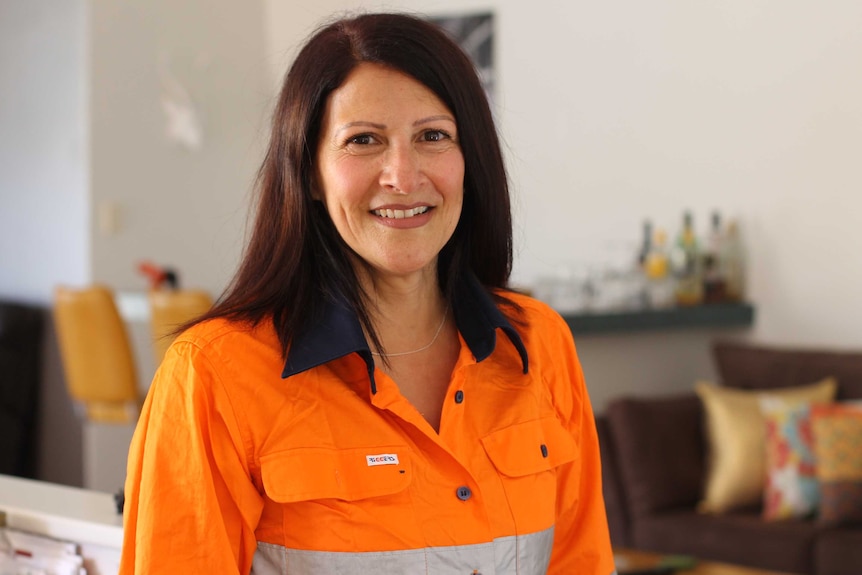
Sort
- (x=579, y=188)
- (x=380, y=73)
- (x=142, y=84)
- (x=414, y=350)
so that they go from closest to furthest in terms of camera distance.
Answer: (x=380, y=73) < (x=414, y=350) < (x=579, y=188) < (x=142, y=84)

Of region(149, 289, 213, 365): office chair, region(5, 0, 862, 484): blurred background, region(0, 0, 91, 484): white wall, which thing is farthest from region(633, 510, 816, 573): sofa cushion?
region(0, 0, 91, 484): white wall

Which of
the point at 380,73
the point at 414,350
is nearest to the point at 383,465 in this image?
the point at 414,350

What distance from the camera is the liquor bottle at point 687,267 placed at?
164 inches

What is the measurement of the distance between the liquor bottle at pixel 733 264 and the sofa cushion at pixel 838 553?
4.20 ft

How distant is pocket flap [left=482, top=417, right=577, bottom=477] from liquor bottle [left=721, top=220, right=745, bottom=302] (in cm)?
300

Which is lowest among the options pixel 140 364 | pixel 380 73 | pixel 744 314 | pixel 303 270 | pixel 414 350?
pixel 140 364

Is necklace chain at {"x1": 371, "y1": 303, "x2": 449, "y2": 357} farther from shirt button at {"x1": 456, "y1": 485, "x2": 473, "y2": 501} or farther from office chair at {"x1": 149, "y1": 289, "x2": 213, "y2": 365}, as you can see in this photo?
office chair at {"x1": 149, "y1": 289, "x2": 213, "y2": 365}

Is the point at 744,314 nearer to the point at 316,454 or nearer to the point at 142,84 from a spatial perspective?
the point at 142,84

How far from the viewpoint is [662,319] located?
396 centimetres

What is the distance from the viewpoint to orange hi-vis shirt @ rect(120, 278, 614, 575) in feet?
3.80

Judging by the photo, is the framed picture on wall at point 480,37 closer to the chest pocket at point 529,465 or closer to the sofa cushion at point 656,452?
the sofa cushion at point 656,452

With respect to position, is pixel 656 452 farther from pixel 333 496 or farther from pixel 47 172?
pixel 47 172

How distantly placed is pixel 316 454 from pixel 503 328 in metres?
0.32

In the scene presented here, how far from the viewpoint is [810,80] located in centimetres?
403
